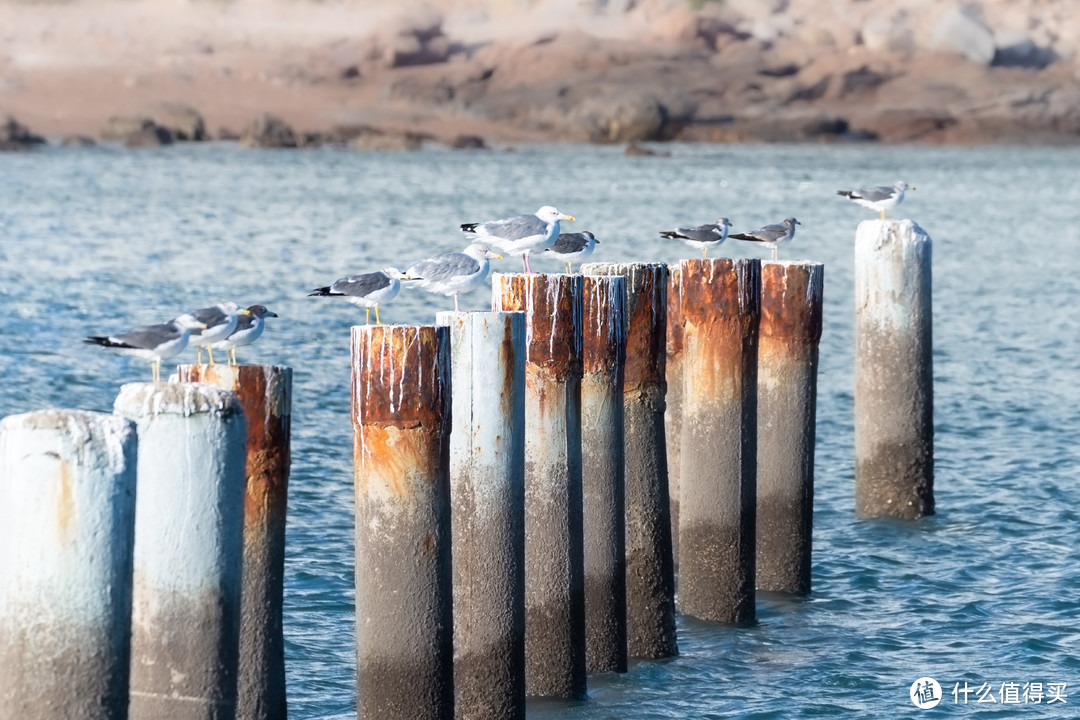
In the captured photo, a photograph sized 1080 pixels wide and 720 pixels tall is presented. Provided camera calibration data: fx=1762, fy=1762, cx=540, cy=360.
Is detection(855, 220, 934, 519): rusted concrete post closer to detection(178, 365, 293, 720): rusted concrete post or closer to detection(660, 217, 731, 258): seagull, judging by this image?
detection(660, 217, 731, 258): seagull

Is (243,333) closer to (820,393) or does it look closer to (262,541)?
(262,541)

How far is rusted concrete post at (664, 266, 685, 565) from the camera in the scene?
39.5 ft

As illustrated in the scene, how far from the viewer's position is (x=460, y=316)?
876 centimetres

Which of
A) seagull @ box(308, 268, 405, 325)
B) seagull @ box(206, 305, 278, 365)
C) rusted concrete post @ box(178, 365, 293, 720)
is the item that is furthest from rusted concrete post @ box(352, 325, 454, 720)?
seagull @ box(206, 305, 278, 365)

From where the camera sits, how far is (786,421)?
12672 millimetres

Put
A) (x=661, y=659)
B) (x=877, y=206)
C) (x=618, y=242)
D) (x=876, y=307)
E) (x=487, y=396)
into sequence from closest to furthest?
(x=487, y=396) < (x=661, y=659) < (x=876, y=307) < (x=877, y=206) < (x=618, y=242)

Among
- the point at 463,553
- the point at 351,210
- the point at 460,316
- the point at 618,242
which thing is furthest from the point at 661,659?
the point at 351,210

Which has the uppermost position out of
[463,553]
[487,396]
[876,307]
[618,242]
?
[618,242]

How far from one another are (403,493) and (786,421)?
5.15 m

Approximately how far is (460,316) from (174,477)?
242cm

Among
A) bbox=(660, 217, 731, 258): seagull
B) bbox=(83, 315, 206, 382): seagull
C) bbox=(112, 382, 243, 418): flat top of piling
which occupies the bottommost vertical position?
bbox=(112, 382, 243, 418): flat top of piling

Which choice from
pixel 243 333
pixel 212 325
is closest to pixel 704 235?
pixel 243 333

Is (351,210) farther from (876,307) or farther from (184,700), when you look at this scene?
(184,700)

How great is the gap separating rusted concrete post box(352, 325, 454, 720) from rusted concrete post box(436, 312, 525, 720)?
19.7 inches
